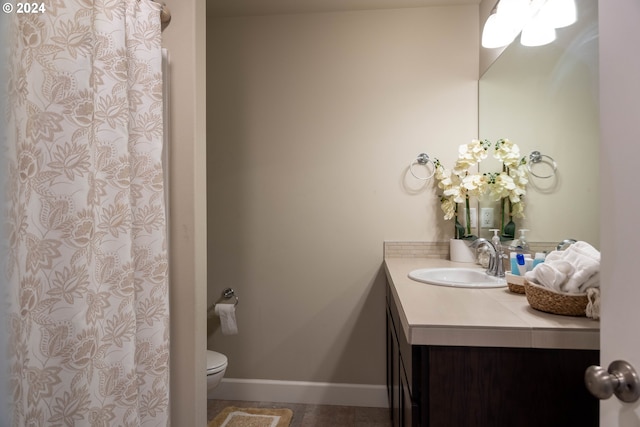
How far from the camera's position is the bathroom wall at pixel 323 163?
213cm

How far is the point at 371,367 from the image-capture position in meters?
2.17

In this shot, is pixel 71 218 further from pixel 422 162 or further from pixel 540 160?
pixel 422 162

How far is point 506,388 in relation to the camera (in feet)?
2.91

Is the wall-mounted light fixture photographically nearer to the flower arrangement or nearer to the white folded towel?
the flower arrangement

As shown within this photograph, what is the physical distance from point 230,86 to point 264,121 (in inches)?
13.5

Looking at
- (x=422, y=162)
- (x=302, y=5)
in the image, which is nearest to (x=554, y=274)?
(x=422, y=162)

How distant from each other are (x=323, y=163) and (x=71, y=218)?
1594 millimetres

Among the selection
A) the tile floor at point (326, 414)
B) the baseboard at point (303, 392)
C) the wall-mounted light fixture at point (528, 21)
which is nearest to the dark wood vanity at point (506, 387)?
the wall-mounted light fixture at point (528, 21)

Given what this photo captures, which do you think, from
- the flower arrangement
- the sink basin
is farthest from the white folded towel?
the flower arrangement

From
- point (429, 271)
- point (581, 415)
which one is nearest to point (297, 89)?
point (429, 271)

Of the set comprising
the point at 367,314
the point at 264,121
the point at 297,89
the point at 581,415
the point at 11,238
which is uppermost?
the point at 297,89

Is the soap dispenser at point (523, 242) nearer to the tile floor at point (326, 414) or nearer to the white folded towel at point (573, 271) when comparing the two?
the white folded towel at point (573, 271)

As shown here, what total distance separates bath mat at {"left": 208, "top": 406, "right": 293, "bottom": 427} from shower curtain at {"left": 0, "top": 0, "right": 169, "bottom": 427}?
1296 millimetres

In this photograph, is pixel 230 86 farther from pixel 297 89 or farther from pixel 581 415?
pixel 581 415
